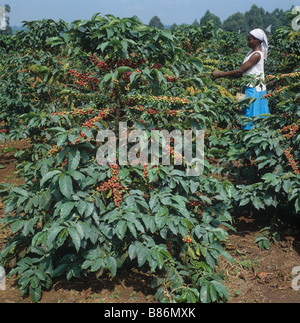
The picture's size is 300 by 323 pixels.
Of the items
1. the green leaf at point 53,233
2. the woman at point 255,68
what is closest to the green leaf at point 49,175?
the green leaf at point 53,233

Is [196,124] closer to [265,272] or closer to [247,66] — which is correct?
[265,272]

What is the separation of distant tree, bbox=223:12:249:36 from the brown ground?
9541cm

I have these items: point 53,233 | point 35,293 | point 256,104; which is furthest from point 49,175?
point 256,104

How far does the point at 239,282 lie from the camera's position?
2699mm

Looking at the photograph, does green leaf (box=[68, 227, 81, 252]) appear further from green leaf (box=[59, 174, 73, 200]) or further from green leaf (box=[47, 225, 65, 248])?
green leaf (box=[59, 174, 73, 200])

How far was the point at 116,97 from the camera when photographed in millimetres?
2525

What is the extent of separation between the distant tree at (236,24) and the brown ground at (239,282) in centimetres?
9541

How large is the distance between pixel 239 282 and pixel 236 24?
326 ft

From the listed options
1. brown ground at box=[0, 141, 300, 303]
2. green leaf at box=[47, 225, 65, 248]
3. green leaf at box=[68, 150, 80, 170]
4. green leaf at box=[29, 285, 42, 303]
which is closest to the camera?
green leaf at box=[47, 225, 65, 248]

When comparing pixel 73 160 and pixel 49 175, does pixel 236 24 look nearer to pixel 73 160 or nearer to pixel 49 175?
pixel 73 160

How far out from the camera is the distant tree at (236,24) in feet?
301

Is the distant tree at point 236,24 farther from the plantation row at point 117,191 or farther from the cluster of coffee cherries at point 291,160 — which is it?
the plantation row at point 117,191

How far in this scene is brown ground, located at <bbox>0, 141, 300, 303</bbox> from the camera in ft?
7.95

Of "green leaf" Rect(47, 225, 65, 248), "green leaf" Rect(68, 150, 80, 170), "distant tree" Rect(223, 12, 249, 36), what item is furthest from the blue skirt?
"distant tree" Rect(223, 12, 249, 36)
